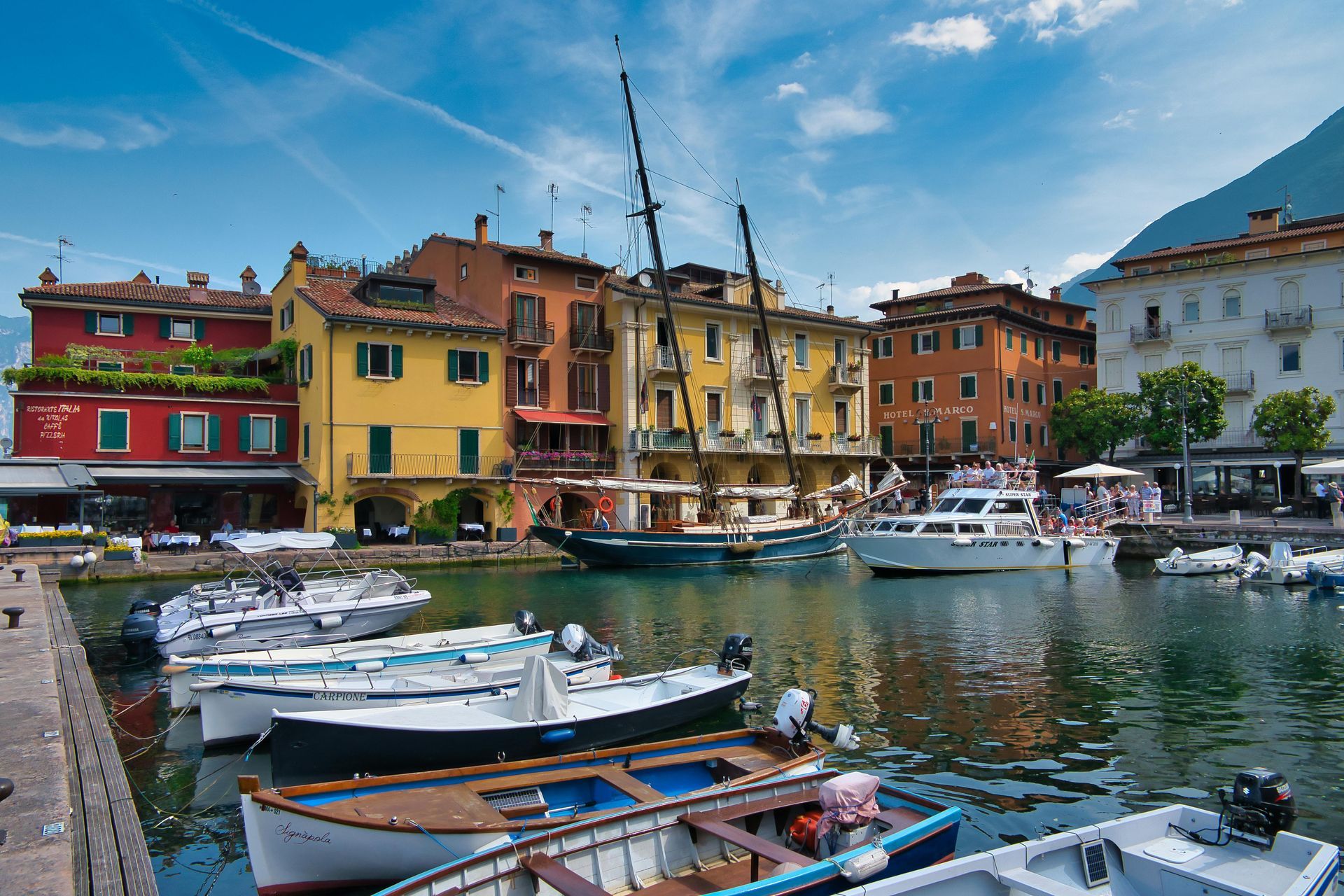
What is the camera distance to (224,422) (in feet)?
123

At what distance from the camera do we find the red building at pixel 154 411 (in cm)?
3394

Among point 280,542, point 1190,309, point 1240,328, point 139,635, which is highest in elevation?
point 1190,309

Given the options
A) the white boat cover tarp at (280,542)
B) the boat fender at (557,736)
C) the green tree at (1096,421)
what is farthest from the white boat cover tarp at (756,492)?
the boat fender at (557,736)

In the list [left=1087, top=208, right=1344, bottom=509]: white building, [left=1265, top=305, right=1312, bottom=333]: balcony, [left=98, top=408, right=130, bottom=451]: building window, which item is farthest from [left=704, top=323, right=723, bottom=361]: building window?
[left=1265, top=305, right=1312, bottom=333]: balcony

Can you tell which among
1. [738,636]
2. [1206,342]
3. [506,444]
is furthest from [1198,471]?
[738,636]

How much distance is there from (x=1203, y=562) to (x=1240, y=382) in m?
23.3

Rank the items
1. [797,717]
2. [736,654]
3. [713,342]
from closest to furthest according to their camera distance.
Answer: [797,717] < [736,654] < [713,342]

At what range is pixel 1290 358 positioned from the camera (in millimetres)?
47875

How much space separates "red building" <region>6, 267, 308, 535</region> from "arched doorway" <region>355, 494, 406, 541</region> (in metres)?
2.56

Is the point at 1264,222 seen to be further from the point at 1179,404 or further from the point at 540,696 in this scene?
the point at 540,696

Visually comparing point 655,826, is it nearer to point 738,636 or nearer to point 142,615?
point 738,636

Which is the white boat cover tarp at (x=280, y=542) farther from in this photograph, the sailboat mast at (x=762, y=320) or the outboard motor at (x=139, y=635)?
the sailboat mast at (x=762, y=320)

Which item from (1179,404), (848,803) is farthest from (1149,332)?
(848,803)

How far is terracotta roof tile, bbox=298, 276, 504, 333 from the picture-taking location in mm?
37062
